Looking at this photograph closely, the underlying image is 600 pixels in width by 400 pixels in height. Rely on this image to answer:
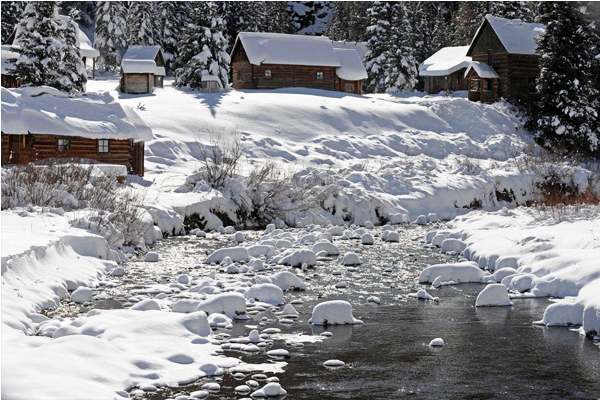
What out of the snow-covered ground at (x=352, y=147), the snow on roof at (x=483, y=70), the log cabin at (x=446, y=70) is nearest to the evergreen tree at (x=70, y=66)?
the snow-covered ground at (x=352, y=147)

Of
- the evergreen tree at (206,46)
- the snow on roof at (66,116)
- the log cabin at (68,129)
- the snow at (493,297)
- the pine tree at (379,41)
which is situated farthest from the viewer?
the pine tree at (379,41)

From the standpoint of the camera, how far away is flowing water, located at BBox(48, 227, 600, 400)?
928 centimetres

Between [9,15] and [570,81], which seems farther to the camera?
[9,15]

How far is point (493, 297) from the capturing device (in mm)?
14234

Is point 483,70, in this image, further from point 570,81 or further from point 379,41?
point 379,41

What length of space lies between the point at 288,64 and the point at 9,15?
2455 cm

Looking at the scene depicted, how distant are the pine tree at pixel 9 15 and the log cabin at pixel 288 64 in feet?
62.9

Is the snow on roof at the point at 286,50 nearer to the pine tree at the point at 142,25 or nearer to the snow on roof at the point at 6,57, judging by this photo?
the snow on roof at the point at 6,57

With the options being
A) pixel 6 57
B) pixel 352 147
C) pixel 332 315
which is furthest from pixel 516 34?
pixel 332 315

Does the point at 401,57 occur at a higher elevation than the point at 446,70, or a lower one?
higher

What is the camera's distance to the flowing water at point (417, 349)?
928cm

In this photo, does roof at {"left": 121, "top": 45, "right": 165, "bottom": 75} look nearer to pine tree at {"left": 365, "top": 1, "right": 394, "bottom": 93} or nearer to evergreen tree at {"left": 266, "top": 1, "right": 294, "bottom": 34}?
pine tree at {"left": 365, "top": 1, "right": 394, "bottom": 93}

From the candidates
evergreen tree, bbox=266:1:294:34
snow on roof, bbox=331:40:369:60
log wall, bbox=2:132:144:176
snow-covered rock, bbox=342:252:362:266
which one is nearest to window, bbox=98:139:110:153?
log wall, bbox=2:132:144:176

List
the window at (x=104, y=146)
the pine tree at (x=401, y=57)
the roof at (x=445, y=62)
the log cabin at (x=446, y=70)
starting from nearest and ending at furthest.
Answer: the window at (x=104, y=146), the pine tree at (x=401, y=57), the roof at (x=445, y=62), the log cabin at (x=446, y=70)
